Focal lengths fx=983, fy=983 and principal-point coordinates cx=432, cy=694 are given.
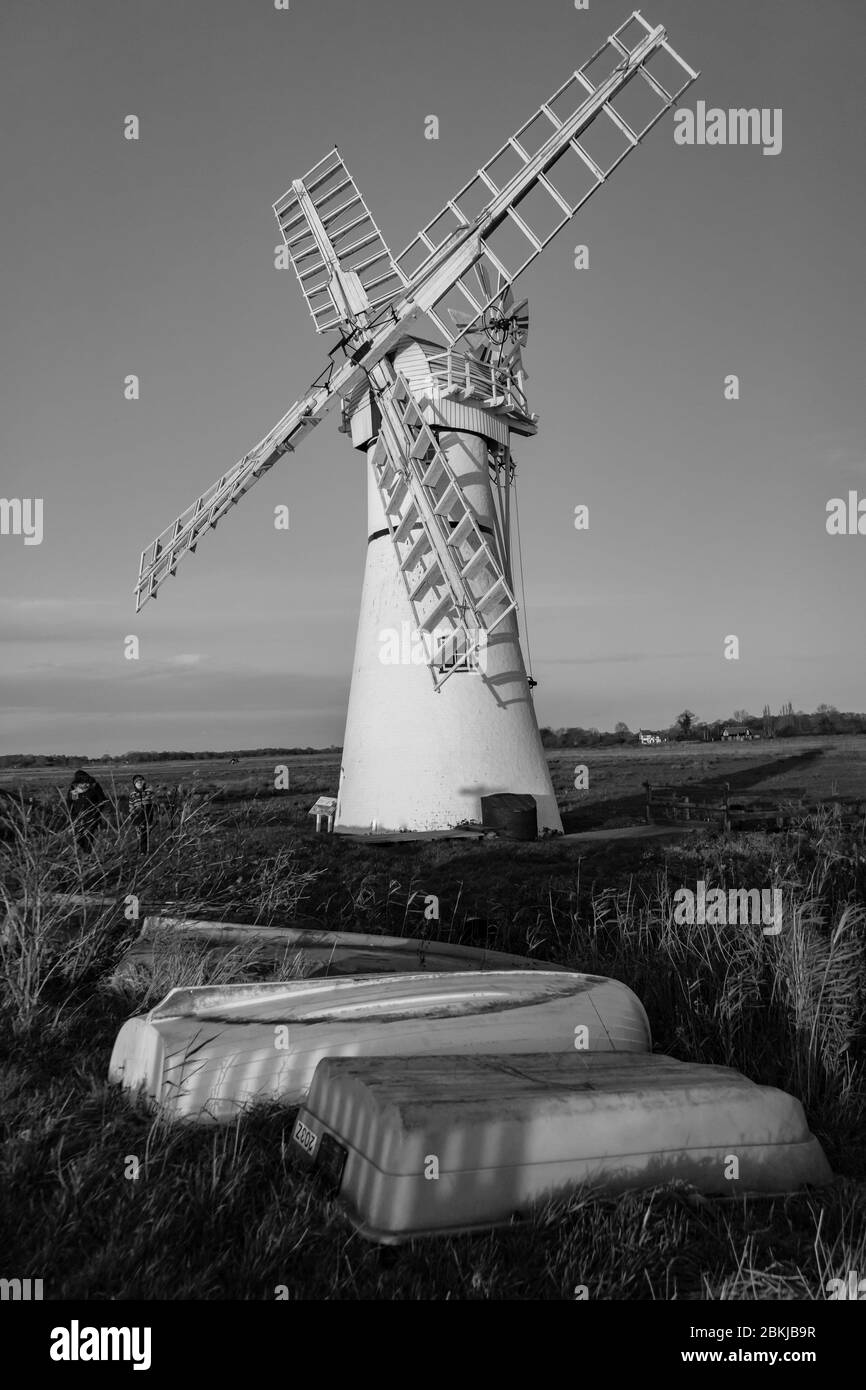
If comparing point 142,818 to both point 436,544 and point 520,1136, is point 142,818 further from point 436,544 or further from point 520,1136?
point 436,544

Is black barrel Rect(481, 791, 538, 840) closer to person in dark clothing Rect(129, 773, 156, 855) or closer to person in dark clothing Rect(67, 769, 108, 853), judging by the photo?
person in dark clothing Rect(67, 769, 108, 853)

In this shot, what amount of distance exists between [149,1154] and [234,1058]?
0.80 metres

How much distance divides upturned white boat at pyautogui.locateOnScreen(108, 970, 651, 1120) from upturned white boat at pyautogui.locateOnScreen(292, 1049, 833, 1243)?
0.44 m

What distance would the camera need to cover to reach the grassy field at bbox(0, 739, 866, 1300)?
3.48m

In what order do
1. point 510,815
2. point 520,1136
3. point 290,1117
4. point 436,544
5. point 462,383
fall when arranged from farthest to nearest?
1. point 462,383
2. point 510,815
3. point 436,544
4. point 290,1117
5. point 520,1136

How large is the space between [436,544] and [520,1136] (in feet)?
49.2

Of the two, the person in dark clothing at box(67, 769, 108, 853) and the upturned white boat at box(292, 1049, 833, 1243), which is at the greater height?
the person in dark clothing at box(67, 769, 108, 853)

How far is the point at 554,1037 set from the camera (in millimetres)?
5855

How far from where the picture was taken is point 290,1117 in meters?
4.72

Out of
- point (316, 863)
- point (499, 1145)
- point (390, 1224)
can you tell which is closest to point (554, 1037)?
point (499, 1145)

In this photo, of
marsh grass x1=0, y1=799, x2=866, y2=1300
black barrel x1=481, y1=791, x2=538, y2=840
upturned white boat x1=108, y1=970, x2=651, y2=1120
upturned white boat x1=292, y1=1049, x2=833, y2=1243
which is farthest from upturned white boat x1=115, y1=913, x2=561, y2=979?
black barrel x1=481, y1=791, x2=538, y2=840

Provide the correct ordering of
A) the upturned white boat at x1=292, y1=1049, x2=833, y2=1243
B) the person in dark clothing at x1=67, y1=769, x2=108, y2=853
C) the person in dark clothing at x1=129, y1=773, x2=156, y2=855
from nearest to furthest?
the upturned white boat at x1=292, y1=1049, x2=833, y2=1243 < the person in dark clothing at x1=67, y1=769, x2=108, y2=853 < the person in dark clothing at x1=129, y1=773, x2=156, y2=855

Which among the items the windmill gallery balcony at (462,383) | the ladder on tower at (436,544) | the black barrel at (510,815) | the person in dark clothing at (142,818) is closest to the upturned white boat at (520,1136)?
the person in dark clothing at (142,818)

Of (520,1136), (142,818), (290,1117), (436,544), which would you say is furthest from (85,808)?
(436,544)
